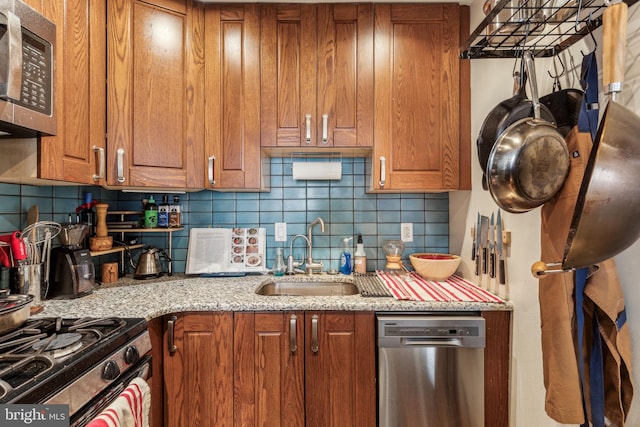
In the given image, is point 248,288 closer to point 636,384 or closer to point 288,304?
point 288,304

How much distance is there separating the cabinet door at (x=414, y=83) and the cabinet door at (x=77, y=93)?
1.35 m

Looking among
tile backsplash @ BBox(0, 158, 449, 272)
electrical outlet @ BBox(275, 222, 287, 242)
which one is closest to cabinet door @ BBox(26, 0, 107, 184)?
tile backsplash @ BBox(0, 158, 449, 272)

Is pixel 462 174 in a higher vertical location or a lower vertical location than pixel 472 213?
higher

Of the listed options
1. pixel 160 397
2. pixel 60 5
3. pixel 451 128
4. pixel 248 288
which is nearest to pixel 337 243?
pixel 248 288

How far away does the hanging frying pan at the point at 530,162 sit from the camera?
896mm

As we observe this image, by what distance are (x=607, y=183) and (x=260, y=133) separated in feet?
4.77

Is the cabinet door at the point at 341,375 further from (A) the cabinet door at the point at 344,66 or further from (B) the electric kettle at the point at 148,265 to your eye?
(B) the electric kettle at the point at 148,265

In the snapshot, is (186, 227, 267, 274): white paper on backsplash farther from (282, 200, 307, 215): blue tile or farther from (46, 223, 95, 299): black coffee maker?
(46, 223, 95, 299): black coffee maker

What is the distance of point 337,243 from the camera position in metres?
2.06

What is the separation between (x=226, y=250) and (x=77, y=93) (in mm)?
1077

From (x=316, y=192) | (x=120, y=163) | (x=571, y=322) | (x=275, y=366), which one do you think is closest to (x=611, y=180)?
(x=571, y=322)

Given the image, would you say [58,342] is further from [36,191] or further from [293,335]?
[36,191]

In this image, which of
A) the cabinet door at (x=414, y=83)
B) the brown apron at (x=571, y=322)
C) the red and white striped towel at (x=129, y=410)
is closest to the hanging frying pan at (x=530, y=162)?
the brown apron at (x=571, y=322)

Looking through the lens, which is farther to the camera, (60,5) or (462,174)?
(462,174)
